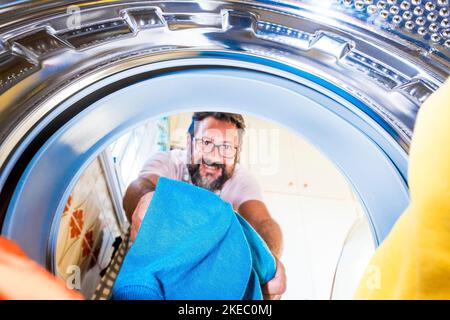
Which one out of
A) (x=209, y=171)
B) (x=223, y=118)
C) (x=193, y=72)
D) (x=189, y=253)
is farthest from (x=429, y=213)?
(x=209, y=171)

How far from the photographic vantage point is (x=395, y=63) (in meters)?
0.65

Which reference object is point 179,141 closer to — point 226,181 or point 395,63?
point 226,181

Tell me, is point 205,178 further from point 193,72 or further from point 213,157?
point 193,72

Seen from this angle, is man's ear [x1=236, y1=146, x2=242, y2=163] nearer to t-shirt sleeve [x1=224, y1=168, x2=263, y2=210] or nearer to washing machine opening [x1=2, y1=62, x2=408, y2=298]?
t-shirt sleeve [x1=224, y1=168, x2=263, y2=210]

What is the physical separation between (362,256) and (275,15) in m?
0.80

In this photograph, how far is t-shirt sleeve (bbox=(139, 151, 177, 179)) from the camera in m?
1.18

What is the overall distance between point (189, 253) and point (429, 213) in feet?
2.01

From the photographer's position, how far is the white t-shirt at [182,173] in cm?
118

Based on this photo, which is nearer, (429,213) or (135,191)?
(429,213)

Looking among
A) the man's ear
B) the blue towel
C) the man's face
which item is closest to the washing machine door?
the blue towel

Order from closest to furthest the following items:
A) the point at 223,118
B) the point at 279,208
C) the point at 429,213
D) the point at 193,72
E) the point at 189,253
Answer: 1. the point at 429,213
2. the point at 193,72
3. the point at 189,253
4. the point at 223,118
5. the point at 279,208

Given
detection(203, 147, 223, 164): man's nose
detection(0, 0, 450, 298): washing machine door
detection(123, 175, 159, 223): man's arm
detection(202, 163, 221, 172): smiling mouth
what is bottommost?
detection(0, 0, 450, 298): washing machine door

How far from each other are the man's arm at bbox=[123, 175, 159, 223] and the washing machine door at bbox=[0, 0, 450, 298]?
0.40 m

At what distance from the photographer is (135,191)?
1.16 metres
